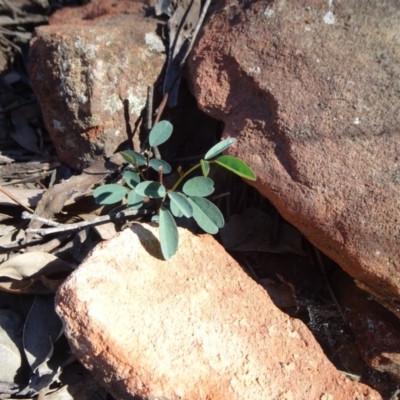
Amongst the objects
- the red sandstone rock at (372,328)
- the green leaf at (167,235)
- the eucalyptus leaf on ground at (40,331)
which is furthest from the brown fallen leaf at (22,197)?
the red sandstone rock at (372,328)

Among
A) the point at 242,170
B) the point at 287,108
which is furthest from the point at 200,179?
the point at 287,108

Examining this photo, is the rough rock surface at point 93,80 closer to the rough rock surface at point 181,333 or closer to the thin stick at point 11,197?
the thin stick at point 11,197

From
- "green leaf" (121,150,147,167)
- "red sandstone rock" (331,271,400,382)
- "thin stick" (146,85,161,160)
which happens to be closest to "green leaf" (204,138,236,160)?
"green leaf" (121,150,147,167)

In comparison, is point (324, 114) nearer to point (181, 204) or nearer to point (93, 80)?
point (181, 204)

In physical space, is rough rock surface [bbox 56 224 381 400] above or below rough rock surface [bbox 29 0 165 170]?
below

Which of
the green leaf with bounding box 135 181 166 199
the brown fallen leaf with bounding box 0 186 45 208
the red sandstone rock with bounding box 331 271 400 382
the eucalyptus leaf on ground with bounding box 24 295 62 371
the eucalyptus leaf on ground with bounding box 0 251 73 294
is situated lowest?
the eucalyptus leaf on ground with bounding box 24 295 62 371

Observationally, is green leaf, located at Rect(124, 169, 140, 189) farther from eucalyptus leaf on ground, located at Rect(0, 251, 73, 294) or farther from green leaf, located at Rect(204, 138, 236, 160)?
eucalyptus leaf on ground, located at Rect(0, 251, 73, 294)

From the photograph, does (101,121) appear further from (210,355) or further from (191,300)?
(210,355)
